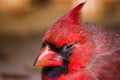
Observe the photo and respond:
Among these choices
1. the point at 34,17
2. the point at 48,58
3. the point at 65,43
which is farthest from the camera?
the point at 34,17

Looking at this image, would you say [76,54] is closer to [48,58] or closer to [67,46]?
[67,46]

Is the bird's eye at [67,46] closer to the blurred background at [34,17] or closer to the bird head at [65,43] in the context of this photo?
the bird head at [65,43]

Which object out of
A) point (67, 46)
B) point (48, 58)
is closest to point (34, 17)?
point (48, 58)

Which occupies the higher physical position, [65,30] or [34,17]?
[34,17]

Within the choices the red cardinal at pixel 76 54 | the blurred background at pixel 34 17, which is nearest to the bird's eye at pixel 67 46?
the red cardinal at pixel 76 54

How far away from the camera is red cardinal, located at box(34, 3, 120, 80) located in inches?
186

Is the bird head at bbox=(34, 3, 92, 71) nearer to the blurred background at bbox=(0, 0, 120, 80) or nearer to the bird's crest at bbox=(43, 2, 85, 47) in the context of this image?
the bird's crest at bbox=(43, 2, 85, 47)

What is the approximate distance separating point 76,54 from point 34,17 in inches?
171

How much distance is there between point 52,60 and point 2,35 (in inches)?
151

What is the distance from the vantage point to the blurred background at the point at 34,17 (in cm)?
848

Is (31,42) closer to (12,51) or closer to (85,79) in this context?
(12,51)

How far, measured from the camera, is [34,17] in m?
9.09

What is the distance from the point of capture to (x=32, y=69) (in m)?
7.06

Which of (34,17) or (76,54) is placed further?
(34,17)
